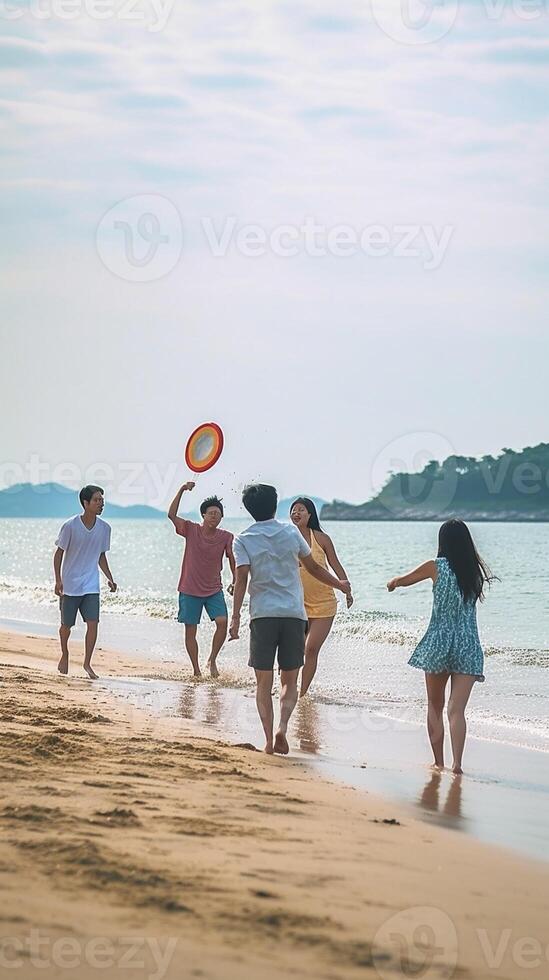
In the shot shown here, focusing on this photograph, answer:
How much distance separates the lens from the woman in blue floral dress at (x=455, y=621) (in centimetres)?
720

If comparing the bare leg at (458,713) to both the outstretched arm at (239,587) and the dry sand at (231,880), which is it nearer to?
the dry sand at (231,880)

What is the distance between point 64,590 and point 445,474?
91.6m

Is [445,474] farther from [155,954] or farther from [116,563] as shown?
[155,954]

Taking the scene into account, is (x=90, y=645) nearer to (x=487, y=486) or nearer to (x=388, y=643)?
(x=388, y=643)

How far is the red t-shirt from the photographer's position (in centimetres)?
1146

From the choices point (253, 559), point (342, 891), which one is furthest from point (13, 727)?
point (342, 891)

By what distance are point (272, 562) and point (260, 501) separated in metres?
0.39

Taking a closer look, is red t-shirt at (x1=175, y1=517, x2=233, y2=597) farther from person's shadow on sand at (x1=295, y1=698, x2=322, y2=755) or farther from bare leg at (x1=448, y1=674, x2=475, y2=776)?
bare leg at (x1=448, y1=674, x2=475, y2=776)

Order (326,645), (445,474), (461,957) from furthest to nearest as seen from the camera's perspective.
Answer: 1. (445,474)
2. (326,645)
3. (461,957)

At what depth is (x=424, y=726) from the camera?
30.2ft

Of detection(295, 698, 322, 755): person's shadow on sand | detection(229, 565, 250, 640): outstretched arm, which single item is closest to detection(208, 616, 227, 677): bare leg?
detection(295, 698, 322, 755): person's shadow on sand

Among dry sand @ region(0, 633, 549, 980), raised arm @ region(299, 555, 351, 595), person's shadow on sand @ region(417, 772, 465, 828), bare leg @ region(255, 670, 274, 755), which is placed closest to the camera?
dry sand @ region(0, 633, 549, 980)

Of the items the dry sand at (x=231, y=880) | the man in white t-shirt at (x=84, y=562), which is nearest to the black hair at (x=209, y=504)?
→ the man in white t-shirt at (x=84, y=562)

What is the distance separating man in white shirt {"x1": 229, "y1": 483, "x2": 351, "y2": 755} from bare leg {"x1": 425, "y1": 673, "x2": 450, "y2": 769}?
2.91 feet
